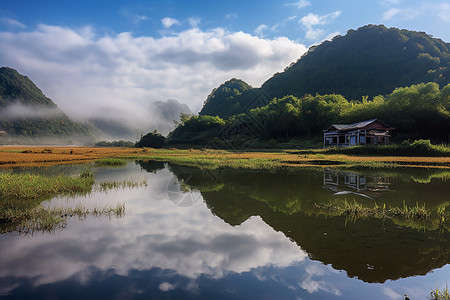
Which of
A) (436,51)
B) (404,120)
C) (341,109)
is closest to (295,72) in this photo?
(436,51)

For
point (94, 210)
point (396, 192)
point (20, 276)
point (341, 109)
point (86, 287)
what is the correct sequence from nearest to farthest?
point (86, 287), point (20, 276), point (94, 210), point (396, 192), point (341, 109)

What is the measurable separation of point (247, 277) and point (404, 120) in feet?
173

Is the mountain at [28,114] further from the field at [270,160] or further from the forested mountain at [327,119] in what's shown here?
the field at [270,160]

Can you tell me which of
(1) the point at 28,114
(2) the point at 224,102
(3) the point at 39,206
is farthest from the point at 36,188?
(1) the point at 28,114

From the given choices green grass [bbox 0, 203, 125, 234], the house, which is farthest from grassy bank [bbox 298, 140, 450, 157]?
green grass [bbox 0, 203, 125, 234]

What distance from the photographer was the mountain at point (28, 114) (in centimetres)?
14388

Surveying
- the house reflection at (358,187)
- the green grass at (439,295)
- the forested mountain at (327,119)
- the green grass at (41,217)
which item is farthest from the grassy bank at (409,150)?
the green grass at (41,217)

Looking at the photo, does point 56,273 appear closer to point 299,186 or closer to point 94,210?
point 94,210

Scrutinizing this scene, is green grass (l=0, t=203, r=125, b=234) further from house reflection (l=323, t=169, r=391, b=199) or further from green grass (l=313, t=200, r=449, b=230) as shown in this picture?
house reflection (l=323, t=169, r=391, b=199)

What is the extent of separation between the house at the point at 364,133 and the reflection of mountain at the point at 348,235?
34200mm

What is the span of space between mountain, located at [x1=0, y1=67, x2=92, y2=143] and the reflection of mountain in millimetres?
168188

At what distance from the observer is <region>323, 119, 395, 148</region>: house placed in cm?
4319

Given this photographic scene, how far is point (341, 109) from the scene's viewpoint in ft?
213

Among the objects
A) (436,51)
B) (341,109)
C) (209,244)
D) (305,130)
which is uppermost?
(436,51)
